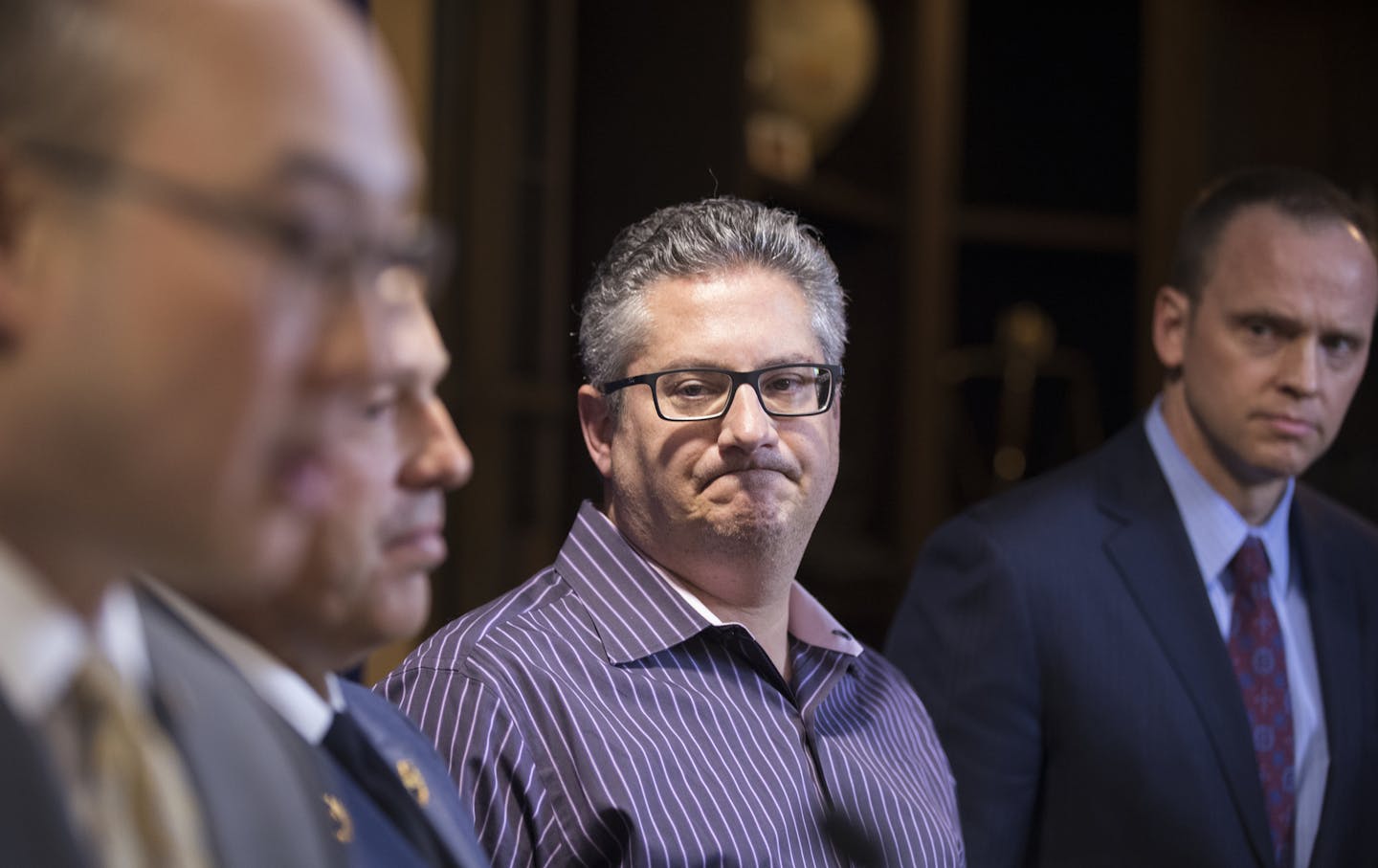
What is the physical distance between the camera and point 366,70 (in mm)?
564

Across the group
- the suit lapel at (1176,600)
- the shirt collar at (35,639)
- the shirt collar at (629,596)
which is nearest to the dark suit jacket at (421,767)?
the shirt collar at (35,639)

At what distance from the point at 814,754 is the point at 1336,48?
3.00 metres

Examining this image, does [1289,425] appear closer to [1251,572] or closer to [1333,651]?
[1251,572]

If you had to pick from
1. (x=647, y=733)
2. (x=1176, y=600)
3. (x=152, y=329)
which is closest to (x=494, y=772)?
(x=647, y=733)

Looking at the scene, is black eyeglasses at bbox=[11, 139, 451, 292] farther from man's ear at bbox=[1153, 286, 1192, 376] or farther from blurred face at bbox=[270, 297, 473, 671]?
man's ear at bbox=[1153, 286, 1192, 376]

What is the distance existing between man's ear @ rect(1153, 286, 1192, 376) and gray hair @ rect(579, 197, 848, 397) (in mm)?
719

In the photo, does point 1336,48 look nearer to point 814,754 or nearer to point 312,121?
point 814,754

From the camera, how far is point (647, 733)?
4.49ft

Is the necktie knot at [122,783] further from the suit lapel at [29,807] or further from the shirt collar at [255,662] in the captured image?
the shirt collar at [255,662]

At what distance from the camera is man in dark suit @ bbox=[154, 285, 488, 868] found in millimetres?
615

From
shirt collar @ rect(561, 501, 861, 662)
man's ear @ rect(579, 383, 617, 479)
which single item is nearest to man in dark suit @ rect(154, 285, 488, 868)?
shirt collar @ rect(561, 501, 861, 662)

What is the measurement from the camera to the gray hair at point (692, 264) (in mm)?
1521

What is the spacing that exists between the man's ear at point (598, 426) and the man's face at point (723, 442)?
0.03 meters

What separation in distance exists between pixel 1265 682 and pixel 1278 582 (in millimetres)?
181
